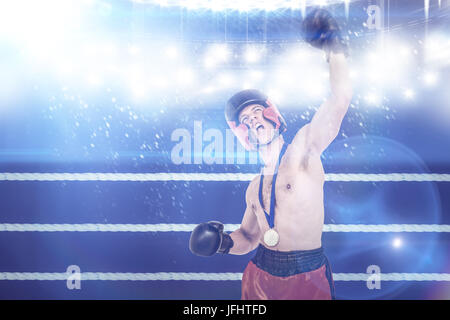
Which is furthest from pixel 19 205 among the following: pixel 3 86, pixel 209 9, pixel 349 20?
pixel 349 20

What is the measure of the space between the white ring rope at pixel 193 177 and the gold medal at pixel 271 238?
0.66ft

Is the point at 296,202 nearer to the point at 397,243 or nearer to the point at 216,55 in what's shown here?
the point at 397,243

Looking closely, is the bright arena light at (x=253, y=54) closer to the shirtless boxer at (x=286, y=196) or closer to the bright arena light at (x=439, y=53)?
the shirtless boxer at (x=286, y=196)

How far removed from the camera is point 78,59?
1366mm

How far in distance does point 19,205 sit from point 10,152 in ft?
0.66

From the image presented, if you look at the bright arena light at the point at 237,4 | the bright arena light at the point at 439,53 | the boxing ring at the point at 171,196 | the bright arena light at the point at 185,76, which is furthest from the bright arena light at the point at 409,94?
the bright arena light at the point at 185,76

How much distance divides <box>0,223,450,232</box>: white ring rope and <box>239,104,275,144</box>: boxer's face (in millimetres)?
333

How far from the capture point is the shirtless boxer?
1.23 m

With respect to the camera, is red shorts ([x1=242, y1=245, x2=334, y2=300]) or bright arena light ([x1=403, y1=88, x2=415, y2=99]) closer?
red shorts ([x1=242, y1=245, x2=334, y2=300])

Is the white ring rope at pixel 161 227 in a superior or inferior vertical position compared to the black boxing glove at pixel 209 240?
superior

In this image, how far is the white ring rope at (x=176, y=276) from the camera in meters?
1.36
